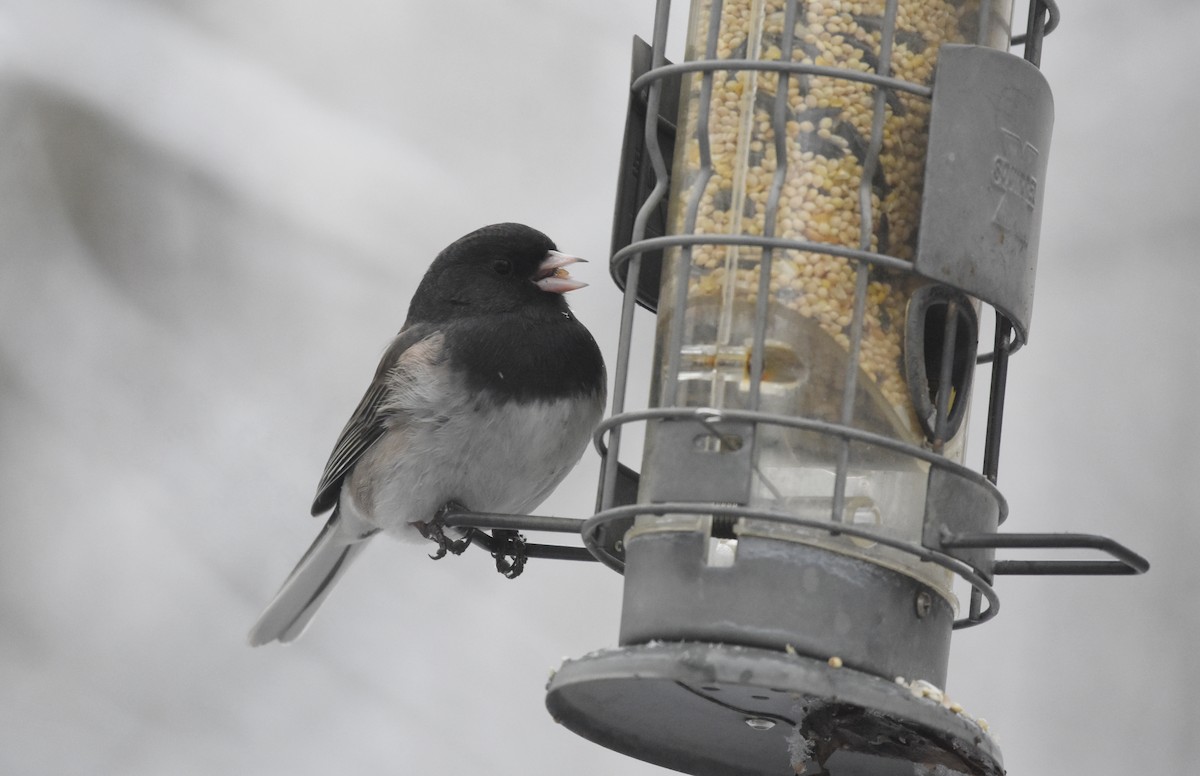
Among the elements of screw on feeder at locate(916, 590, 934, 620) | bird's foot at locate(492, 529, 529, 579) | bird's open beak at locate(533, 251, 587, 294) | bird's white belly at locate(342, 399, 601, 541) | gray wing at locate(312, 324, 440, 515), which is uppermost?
bird's open beak at locate(533, 251, 587, 294)

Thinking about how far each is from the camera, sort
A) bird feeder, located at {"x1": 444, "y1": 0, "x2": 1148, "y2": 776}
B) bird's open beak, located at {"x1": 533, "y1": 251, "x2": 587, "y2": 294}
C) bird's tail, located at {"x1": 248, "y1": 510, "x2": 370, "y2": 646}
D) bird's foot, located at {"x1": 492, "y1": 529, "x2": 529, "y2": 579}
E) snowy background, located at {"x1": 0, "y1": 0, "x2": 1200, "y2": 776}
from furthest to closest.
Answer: snowy background, located at {"x1": 0, "y1": 0, "x2": 1200, "y2": 776}, bird's tail, located at {"x1": 248, "y1": 510, "x2": 370, "y2": 646}, bird's open beak, located at {"x1": 533, "y1": 251, "x2": 587, "y2": 294}, bird's foot, located at {"x1": 492, "y1": 529, "x2": 529, "y2": 579}, bird feeder, located at {"x1": 444, "y1": 0, "x2": 1148, "y2": 776}

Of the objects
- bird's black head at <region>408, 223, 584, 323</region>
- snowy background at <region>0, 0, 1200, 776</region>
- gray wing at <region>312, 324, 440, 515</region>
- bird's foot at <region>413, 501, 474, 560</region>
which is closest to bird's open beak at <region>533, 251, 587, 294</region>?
bird's black head at <region>408, 223, 584, 323</region>

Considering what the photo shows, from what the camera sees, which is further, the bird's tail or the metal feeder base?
the bird's tail

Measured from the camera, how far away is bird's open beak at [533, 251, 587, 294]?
3.41 m

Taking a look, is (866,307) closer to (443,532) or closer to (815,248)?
(815,248)

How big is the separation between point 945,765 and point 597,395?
1361 millimetres

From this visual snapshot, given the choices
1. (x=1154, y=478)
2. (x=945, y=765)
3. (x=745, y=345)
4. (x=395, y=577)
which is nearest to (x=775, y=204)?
(x=745, y=345)

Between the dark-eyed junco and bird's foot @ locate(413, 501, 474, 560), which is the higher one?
the dark-eyed junco

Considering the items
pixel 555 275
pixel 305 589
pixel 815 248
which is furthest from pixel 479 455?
pixel 815 248

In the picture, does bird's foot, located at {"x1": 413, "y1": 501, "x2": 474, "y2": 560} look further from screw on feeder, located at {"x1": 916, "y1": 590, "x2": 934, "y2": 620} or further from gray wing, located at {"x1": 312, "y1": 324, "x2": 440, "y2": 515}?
screw on feeder, located at {"x1": 916, "y1": 590, "x2": 934, "y2": 620}

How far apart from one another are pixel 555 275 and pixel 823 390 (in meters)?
1.34

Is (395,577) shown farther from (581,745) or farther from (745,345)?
(745,345)

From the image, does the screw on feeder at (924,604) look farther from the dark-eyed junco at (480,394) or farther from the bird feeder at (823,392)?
the dark-eyed junco at (480,394)

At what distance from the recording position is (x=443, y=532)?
326 cm
